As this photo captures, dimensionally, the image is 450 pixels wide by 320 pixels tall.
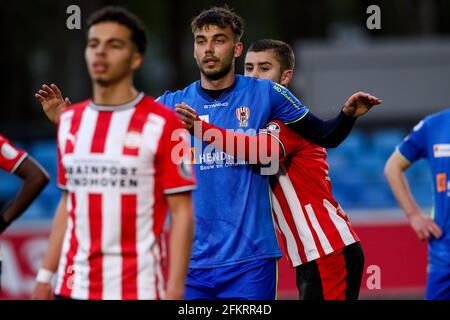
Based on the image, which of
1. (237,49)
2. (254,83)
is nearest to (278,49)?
(237,49)

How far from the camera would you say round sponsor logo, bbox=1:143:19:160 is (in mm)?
6738

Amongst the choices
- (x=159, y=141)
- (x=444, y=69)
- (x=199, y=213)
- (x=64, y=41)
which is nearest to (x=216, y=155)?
(x=199, y=213)

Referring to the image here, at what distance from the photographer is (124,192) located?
546cm

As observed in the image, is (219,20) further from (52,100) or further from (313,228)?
(313,228)

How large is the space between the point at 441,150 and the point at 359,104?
57.1 inches

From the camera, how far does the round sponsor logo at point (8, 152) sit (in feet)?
22.1

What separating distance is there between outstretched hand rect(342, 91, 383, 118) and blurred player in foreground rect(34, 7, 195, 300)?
163cm

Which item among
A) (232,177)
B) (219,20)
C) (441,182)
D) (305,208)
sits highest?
(219,20)

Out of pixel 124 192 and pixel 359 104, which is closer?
pixel 124 192

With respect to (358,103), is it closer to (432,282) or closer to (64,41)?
(432,282)

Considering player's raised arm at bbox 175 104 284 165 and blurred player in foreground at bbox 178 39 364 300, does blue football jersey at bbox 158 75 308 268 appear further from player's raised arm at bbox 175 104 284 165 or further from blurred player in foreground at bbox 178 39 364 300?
blurred player in foreground at bbox 178 39 364 300

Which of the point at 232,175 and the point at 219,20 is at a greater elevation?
the point at 219,20

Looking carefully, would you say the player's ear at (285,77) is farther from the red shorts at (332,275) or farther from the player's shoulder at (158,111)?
the player's shoulder at (158,111)

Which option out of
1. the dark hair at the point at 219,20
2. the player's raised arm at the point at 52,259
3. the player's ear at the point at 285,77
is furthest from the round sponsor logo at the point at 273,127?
the player's raised arm at the point at 52,259
